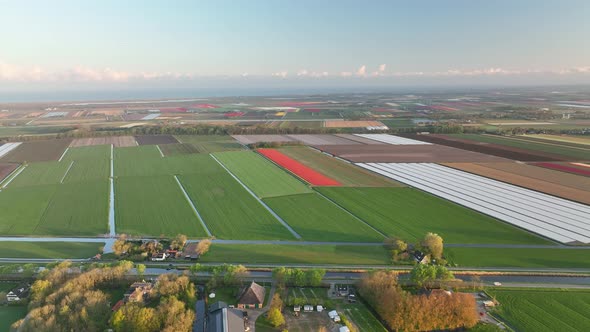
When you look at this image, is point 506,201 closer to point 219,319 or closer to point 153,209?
point 219,319

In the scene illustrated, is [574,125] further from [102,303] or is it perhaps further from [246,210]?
[102,303]

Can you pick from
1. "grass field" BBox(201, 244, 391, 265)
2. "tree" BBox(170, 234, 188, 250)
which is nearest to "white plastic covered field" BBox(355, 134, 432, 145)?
"grass field" BBox(201, 244, 391, 265)

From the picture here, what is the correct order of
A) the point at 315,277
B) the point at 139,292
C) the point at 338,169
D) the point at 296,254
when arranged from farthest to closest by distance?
the point at 338,169 → the point at 296,254 → the point at 315,277 → the point at 139,292

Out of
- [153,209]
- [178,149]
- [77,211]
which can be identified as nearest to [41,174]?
[77,211]

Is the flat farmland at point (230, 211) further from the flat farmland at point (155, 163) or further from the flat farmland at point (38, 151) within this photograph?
the flat farmland at point (38, 151)

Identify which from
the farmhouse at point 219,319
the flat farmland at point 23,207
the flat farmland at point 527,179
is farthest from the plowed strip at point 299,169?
the flat farmland at point 23,207

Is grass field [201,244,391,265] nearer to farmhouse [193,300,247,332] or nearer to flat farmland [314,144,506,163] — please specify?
farmhouse [193,300,247,332]
